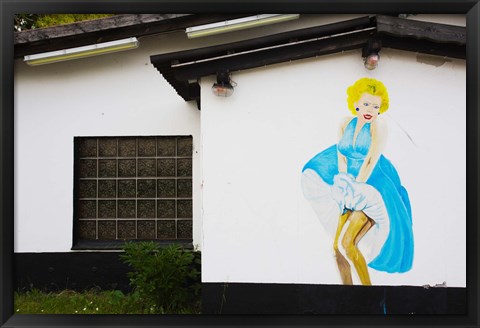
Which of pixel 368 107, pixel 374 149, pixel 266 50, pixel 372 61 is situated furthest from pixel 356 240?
pixel 266 50

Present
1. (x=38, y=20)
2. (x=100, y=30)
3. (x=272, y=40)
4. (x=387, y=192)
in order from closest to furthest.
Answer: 1. (x=272, y=40)
2. (x=387, y=192)
3. (x=100, y=30)
4. (x=38, y=20)

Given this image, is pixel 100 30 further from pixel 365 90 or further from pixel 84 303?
pixel 84 303

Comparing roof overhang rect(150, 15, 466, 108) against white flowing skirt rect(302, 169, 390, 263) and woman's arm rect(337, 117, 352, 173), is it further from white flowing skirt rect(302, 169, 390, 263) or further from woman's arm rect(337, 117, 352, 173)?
white flowing skirt rect(302, 169, 390, 263)

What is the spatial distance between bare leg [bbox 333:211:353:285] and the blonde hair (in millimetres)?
1266

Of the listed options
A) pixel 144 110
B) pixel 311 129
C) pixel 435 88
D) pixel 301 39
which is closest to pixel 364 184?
pixel 311 129

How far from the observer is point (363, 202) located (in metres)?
4.10

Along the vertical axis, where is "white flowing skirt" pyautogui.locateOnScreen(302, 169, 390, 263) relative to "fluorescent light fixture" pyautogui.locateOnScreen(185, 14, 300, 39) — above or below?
below

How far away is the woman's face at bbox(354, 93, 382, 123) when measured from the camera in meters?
4.14

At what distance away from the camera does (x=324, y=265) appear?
4125mm

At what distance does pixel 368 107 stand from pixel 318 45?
3.04 feet

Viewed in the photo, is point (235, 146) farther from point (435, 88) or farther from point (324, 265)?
point (435, 88)

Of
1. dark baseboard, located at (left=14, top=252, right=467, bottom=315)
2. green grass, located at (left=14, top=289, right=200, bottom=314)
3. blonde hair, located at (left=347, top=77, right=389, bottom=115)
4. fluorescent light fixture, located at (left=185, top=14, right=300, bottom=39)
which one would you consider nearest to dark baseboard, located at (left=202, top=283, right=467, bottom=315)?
dark baseboard, located at (left=14, top=252, right=467, bottom=315)

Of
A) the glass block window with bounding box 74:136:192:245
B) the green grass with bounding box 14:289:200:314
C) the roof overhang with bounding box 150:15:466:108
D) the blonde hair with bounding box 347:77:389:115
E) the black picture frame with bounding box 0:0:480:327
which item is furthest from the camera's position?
the glass block window with bounding box 74:136:192:245

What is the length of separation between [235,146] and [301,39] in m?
1.43
